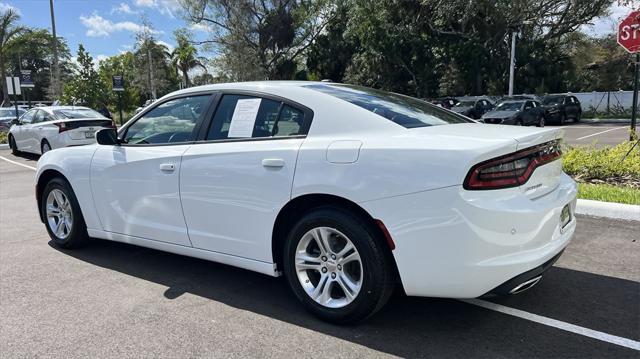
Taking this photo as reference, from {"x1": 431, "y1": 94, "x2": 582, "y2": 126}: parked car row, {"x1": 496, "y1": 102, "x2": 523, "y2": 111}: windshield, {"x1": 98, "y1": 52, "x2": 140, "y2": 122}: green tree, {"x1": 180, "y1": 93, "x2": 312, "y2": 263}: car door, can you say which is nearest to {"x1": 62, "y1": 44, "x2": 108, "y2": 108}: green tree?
{"x1": 98, "y1": 52, "x2": 140, "y2": 122}: green tree

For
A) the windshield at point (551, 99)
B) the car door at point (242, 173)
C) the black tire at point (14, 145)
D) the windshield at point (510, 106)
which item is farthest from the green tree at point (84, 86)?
the car door at point (242, 173)

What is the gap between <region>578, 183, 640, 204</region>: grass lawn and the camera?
6.06 meters

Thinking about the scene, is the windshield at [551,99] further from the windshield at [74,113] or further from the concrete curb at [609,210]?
the concrete curb at [609,210]

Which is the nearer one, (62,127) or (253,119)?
(253,119)

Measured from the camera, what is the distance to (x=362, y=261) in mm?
3156

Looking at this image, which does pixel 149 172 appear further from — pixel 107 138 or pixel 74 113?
pixel 74 113

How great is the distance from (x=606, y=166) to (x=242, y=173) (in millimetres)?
6303

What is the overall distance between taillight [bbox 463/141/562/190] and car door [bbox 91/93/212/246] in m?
2.26

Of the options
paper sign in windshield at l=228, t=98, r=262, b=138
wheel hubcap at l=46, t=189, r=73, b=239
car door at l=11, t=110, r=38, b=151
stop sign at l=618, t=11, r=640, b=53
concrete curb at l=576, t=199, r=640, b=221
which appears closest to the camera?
paper sign in windshield at l=228, t=98, r=262, b=138

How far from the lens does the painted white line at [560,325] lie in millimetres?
3072

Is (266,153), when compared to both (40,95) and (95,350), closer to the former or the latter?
(95,350)

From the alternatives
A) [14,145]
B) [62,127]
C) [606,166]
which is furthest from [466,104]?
[14,145]

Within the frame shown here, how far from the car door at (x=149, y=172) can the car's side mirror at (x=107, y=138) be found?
0.20ft

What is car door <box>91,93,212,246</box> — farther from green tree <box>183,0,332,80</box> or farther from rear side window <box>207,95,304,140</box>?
green tree <box>183,0,332,80</box>
